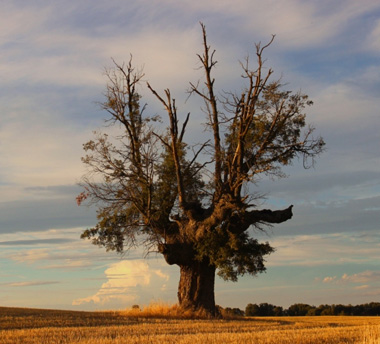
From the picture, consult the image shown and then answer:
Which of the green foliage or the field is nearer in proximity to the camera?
the field

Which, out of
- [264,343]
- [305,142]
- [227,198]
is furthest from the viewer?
[305,142]

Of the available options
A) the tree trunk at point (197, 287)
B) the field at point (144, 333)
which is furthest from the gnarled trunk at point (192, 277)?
the field at point (144, 333)

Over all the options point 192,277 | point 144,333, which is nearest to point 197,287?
point 192,277

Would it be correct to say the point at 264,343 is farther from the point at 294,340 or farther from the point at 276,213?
the point at 276,213

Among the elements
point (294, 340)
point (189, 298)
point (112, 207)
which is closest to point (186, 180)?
point (112, 207)

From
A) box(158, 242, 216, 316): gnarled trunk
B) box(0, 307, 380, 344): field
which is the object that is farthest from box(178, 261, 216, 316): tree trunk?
box(0, 307, 380, 344): field

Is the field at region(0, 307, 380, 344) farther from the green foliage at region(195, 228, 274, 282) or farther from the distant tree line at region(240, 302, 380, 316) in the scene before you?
the distant tree line at region(240, 302, 380, 316)

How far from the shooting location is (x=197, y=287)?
110 feet

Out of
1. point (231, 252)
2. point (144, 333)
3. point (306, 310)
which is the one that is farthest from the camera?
point (306, 310)

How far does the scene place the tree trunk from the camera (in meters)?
33.2

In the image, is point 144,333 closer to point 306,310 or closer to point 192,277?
point 192,277

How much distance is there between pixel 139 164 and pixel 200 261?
21.7ft

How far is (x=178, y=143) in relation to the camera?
35.2m

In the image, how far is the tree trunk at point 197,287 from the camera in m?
33.2
